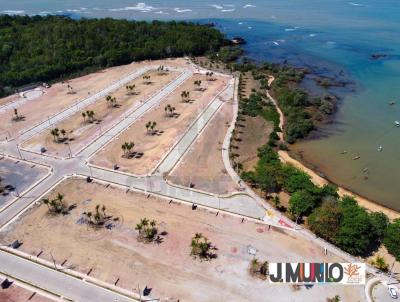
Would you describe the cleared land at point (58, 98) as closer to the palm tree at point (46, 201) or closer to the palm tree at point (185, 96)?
the palm tree at point (185, 96)

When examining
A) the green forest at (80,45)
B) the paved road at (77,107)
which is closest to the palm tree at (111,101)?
the paved road at (77,107)

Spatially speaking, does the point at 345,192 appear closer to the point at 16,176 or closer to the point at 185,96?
the point at 185,96

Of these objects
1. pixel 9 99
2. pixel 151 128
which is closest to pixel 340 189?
pixel 151 128

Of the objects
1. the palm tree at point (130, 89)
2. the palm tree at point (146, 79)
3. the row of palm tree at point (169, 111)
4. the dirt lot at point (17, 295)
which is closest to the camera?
the dirt lot at point (17, 295)

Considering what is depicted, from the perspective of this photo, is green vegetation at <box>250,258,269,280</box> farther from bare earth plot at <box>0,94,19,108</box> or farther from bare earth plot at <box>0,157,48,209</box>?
bare earth plot at <box>0,94,19,108</box>

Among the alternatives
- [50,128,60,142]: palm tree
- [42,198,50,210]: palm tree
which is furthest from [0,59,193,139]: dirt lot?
[42,198,50,210]: palm tree

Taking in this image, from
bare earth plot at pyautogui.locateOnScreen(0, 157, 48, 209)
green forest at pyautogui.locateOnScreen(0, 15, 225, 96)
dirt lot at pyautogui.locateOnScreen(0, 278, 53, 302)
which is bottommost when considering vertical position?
dirt lot at pyautogui.locateOnScreen(0, 278, 53, 302)
